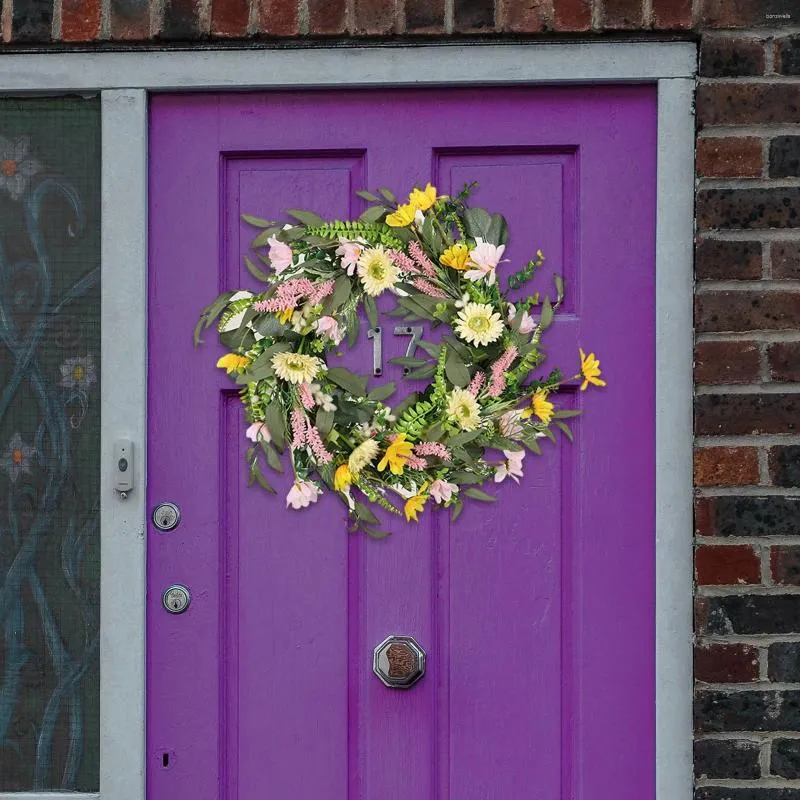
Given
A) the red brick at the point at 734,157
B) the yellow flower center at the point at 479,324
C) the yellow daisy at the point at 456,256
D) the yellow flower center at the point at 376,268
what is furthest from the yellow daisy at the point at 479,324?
the red brick at the point at 734,157

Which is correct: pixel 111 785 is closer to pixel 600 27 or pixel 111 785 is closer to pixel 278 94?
pixel 278 94

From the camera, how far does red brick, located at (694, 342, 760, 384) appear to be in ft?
7.13

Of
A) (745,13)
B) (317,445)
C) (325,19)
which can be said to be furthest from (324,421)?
(745,13)

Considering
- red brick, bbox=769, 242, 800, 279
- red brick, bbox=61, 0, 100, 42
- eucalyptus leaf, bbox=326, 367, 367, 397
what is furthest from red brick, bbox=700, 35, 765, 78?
red brick, bbox=61, 0, 100, 42

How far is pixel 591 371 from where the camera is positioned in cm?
230

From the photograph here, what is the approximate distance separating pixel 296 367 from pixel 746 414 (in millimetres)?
1041

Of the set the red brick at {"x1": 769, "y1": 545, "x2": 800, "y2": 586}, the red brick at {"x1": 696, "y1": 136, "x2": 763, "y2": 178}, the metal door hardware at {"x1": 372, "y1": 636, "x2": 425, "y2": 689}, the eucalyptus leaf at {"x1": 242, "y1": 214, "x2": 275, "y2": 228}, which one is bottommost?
the metal door hardware at {"x1": 372, "y1": 636, "x2": 425, "y2": 689}

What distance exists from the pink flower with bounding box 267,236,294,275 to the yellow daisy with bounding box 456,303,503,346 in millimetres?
433

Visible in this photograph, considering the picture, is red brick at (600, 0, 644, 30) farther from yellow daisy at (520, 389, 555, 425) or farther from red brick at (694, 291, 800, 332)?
yellow daisy at (520, 389, 555, 425)

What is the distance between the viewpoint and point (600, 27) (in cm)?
222

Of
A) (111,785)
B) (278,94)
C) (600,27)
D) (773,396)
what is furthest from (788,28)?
(111,785)

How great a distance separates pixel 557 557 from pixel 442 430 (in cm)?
41

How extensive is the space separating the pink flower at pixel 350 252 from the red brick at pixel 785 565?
1.16 metres

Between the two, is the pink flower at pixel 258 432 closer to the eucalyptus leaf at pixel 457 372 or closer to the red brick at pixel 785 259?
the eucalyptus leaf at pixel 457 372
